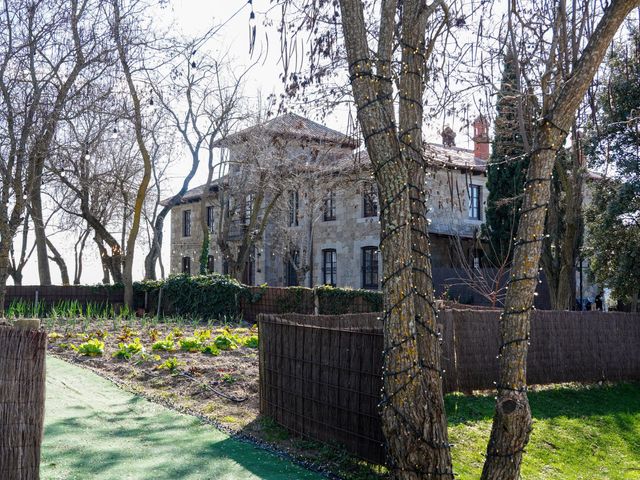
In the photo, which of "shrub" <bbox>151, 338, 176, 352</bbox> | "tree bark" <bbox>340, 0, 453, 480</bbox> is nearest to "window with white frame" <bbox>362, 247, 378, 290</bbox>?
"shrub" <bbox>151, 338, 176, 352</bbox>

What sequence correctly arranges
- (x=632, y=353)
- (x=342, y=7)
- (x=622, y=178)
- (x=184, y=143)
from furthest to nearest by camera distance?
1. (x=184, y=143)
2. (x=622, y=178)
3. (x=632, y=353)
4. (x=342, y=7)

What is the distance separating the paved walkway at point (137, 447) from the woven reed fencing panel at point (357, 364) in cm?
68

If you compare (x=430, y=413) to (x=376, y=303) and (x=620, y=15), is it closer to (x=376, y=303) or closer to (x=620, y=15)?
(x=620, y=15)

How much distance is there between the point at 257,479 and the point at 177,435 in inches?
68.7

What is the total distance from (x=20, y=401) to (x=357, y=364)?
3.38 meters

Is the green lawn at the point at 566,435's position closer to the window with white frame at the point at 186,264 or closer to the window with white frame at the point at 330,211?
the window with white frame at the point at 330,211

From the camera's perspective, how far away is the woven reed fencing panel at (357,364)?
6812 mm

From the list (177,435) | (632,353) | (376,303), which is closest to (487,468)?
(177,435)

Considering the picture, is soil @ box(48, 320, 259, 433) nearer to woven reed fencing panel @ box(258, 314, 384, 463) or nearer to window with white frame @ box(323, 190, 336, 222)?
woven reed fencing panel @ box(258, 314, 384, 463)

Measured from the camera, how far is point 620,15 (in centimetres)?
577

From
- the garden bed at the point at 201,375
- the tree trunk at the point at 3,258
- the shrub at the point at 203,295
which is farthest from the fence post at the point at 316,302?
the tree trunk at the point at 3,258

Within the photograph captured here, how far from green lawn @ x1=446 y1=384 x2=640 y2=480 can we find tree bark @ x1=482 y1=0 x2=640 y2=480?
1558 mm

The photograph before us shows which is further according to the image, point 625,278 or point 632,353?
point 625,278

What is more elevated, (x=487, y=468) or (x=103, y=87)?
(x=103, y=87)
